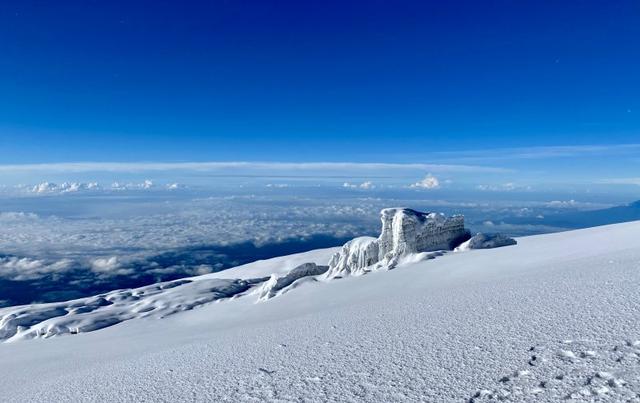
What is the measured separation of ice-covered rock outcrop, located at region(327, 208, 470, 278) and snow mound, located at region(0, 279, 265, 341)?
1612 cm

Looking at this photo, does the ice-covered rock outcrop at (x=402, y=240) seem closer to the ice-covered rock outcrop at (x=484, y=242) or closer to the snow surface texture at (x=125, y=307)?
the ice-covered rock outcrop at (x=484, y=242)

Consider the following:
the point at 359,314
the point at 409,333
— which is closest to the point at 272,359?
the point at 409,333

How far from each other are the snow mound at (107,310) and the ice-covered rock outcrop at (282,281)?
10478 mm

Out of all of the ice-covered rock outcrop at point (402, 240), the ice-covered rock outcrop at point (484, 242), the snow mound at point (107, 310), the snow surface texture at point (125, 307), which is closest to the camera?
the ice-covered rock outcrop at point (484, 242)

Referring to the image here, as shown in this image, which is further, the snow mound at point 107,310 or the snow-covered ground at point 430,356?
the snow mound at point 107,310

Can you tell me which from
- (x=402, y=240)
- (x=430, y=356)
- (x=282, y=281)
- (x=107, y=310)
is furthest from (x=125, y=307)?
(x=430, y=356)

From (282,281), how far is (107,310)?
22576 mm

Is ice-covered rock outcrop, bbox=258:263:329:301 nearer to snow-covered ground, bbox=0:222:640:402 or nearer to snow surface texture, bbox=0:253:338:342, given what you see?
snow surface texture, bbox=0:253:338:342

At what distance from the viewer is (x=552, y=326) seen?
303 inches

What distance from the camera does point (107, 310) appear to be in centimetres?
4012

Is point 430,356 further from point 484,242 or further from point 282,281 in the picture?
point 282,281

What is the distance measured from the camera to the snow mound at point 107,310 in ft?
112

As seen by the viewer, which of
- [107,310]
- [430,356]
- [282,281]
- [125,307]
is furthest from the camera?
[125,307]

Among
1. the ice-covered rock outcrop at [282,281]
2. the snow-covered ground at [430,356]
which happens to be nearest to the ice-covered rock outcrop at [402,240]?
the ice-covered rock outcrop at [282,281]
